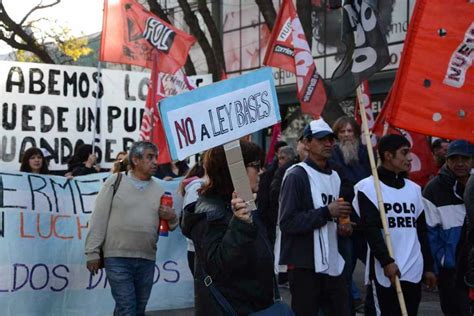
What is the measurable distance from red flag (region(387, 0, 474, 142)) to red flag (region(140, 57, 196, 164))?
18.6 feet

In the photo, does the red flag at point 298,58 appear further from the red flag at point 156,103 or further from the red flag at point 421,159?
the red flag at point 156,103

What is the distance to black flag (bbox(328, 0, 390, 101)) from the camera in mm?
6961

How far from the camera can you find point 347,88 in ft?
23.0

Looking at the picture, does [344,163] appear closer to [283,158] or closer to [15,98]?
[283,158]

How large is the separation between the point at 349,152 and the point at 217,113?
183 inches

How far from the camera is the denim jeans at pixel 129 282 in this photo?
304 inches

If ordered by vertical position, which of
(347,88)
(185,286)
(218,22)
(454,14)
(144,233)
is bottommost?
(185,286)

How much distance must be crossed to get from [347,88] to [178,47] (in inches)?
259

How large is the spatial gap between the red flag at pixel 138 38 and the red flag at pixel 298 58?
1445 mm

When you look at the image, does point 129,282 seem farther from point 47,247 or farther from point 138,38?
point 138,38

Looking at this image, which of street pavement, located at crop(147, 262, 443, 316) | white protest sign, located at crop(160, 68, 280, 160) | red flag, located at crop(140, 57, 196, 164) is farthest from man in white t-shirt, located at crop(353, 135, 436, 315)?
red flag, located at crop(140, 57, 196, 164)

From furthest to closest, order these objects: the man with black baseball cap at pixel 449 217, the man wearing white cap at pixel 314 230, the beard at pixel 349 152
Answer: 1. the beard at pixel 349 152
2. the man with black baseball cap at pixel 449 217
3. the man wearing white cap at pixel 314 230

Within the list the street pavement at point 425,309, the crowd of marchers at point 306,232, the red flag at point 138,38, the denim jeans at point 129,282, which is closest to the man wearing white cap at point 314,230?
the crowd of marchers at point 306,232

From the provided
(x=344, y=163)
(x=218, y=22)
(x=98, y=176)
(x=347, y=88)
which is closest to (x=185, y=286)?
(x=98, y=176)
